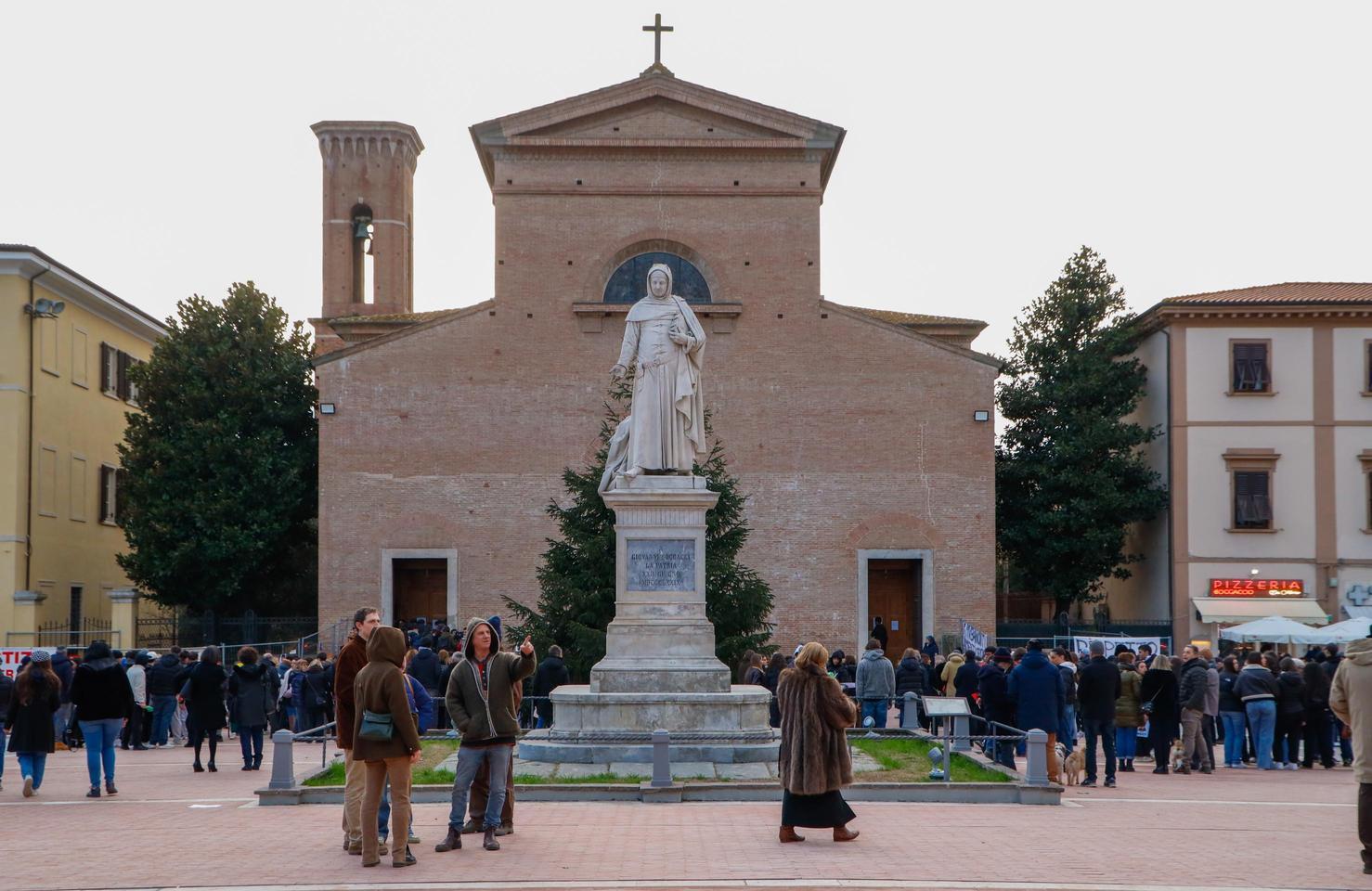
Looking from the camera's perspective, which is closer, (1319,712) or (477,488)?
(1319,712)

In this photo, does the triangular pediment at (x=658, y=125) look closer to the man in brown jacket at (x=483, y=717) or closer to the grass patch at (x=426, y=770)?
the grass patch at (x=426, y=770)

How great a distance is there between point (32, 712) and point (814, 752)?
8.50 m

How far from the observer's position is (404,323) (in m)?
42.2

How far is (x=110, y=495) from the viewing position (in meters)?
44.0

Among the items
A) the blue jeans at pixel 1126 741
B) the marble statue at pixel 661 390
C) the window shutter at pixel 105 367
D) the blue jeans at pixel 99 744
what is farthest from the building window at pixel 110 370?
the blue jeans at pixel 1126 741

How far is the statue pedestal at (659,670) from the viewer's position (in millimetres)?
16266

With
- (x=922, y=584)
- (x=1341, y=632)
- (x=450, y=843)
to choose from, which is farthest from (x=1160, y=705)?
(x=922, y=584)

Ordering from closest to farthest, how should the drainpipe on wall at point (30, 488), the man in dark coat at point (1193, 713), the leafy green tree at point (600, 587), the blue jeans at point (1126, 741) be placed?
the blue jeans at point (1126, 741), the man in dark coat at point (1193, 713), the leafy green tree at point (600, 587), the drainpipe on wall at point (30, 488)

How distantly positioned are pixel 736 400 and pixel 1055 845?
25.9 meters

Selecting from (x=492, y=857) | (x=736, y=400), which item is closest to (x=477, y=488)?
(x=736, y=400)

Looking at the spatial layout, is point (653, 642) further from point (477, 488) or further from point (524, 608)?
point (477, 488)

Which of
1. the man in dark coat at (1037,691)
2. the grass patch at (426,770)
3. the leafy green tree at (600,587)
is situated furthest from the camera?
the leafy green tree at (600,587)

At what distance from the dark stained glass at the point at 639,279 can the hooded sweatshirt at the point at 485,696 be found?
26.6 m

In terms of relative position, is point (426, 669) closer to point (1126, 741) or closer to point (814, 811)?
point (1126, 741)
